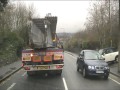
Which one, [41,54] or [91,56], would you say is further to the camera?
[91,56]

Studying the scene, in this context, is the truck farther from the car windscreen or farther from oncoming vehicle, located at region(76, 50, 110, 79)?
the car windscreen

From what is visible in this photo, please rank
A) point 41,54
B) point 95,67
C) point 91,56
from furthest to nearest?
1. point 91,56
2. point 41,54
3. point 95,67

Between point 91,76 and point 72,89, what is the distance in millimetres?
5131

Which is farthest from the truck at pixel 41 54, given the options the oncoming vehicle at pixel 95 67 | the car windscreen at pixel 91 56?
the car windscreen at pixel 91 56

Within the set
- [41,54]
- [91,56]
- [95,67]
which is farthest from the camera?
[91,56]

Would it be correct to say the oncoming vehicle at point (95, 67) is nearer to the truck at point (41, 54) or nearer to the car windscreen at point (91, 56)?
the car windscreen at point (91, 56)

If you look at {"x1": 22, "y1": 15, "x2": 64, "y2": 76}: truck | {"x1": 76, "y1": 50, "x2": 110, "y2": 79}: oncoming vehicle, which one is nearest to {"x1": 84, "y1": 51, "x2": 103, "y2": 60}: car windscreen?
{"x1": 76, "y1": 50, "x2": 110, "y2": 79}: oncoming vehicle

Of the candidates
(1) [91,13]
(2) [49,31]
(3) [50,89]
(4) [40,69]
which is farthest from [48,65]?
(1) [91,13]

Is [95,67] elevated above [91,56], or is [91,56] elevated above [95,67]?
[91,56]

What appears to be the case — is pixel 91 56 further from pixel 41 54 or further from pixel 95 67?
pixel 41 54

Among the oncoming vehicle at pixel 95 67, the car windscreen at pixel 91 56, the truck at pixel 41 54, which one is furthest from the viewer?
the car windscreen at pixel 91 56

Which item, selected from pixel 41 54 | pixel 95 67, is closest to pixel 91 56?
pixel 95 67

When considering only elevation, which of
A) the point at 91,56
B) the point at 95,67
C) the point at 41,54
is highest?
the point at 41,54

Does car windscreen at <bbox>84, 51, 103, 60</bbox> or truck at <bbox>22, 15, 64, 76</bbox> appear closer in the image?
truck at <bbox>22, 15, 64, 76</bbox>
